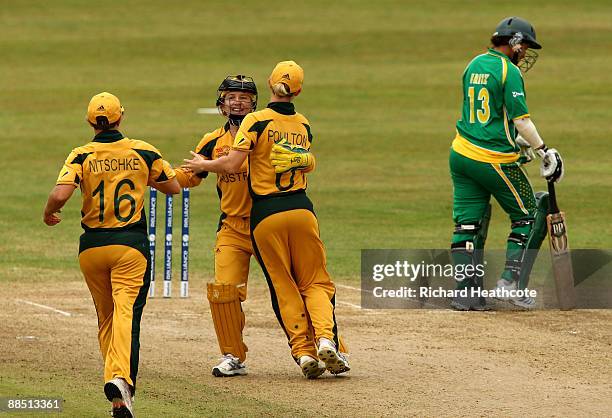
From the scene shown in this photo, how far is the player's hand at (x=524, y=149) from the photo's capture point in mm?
12000

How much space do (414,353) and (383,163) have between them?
507 inches

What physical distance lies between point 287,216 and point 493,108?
9.90 ft

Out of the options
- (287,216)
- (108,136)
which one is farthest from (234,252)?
(108,136)

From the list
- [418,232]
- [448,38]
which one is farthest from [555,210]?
[448,38]

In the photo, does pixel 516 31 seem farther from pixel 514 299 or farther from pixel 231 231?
pixel 231 231

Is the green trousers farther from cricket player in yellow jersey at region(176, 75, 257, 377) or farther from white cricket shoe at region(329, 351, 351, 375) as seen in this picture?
white cricket shoe at region(329, 351, 351, 375)

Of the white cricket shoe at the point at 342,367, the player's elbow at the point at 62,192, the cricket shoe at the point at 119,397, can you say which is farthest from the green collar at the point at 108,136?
the white cricket shoe at the point at 342,367

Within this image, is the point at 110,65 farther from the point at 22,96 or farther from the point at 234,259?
the point at 234,259

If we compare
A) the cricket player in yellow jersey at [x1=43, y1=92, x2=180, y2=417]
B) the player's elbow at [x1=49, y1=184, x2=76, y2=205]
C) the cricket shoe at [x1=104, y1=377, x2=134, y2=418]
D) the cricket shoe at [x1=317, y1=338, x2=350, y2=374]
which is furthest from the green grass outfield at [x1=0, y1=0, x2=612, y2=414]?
the cricket shoe at [x1=104, y1=377, x2=134, y2=418]

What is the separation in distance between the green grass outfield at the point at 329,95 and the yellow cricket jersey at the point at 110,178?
5686mm

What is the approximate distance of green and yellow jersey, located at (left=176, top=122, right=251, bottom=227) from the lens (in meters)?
9.84

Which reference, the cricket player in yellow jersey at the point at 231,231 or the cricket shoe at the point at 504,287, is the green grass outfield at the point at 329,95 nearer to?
the cricket shoe at the point at 504,287

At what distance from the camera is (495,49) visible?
1206 cm

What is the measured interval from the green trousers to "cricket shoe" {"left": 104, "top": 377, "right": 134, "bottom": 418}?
453 cm
